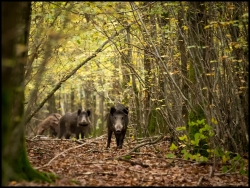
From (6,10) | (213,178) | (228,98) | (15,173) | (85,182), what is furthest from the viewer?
(228,98)

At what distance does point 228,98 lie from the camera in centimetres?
960

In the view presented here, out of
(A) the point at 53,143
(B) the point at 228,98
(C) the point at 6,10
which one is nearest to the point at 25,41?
(C) the point at 6,10

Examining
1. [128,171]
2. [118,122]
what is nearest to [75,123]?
[118,122]

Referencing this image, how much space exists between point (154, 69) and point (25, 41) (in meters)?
7.61

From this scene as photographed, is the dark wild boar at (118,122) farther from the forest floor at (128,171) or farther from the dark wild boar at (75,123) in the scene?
the dark wild boar at (75,123)

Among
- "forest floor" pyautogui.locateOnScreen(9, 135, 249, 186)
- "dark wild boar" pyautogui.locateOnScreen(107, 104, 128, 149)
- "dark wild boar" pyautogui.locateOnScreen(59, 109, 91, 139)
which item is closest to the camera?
"forest floor" pyautogui.locateOnScreen(9, 135, 249, 186)

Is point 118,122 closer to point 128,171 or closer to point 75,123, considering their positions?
point 128,171

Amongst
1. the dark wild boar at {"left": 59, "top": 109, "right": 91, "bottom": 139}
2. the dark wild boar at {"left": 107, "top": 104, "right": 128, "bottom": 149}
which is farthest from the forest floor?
the dark wild boar at {"left": 59, "top": 109, "right": 91, "bottom": 139}

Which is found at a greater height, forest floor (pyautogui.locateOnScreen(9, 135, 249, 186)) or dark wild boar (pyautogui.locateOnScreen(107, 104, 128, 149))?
dark wild boar (pyautogui.locateOnScreen(107, 104, 128, 149))

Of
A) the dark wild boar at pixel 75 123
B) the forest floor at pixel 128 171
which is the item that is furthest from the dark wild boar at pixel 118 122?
the dark wild boar at pixel 75 123

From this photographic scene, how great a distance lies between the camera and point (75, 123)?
18.8 metres

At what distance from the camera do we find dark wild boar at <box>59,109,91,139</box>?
703 inches

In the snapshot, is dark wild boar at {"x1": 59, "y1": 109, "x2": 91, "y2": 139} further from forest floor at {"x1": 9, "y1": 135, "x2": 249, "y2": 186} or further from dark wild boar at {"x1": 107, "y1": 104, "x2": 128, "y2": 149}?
forest floor at {"x1": 9, "y1": 135, "x2": 249, "y2": 186}

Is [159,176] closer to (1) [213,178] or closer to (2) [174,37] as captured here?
(1) [213,178]
